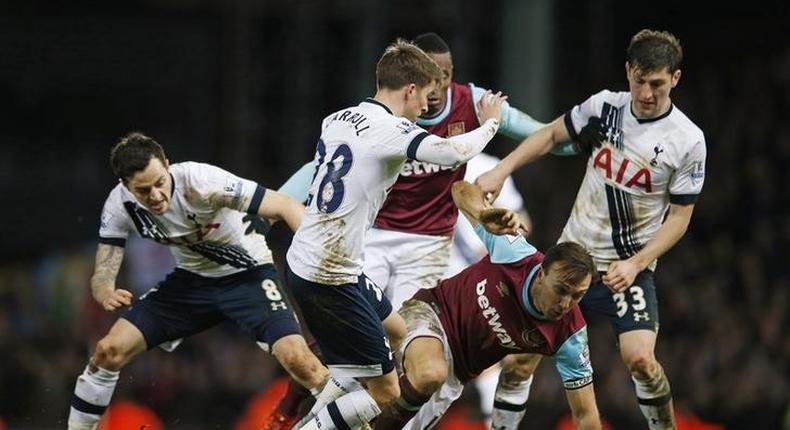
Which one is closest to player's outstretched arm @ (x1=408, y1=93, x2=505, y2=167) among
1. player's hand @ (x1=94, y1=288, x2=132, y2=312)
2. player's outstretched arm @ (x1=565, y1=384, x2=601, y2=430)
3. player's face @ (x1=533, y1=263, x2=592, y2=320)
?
player's face @ (x1=533, y1=263, x2=592, y2=320)

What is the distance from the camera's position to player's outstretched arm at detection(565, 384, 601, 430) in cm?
1031

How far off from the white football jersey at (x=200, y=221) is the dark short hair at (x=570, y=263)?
184cm

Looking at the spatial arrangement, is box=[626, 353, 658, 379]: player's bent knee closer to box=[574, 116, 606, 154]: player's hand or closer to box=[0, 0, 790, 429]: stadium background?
box=[574, 116, 606, 154]: player's hand

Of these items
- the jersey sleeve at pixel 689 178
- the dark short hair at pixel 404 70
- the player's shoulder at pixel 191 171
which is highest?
the dark short hair at pixel 404 70

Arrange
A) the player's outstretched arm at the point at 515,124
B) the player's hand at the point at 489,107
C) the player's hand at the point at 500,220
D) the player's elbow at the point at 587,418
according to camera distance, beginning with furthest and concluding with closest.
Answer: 1. the player's outstretched arm at the point at 515,124
2. the player's elbow at the point at 587,418
3. the player's hand at the point at 489,107
4. the player's hand at the point at 500,220

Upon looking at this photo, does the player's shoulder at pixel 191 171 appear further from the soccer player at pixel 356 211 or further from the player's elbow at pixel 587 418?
the player's elbow at pixel 587 418

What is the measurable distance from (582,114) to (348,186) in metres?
1.96

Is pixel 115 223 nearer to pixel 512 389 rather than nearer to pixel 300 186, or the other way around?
pixel 300 186

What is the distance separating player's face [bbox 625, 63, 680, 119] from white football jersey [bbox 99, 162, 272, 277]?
2.26m

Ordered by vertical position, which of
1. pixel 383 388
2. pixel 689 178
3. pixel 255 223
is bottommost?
pixel 383 388

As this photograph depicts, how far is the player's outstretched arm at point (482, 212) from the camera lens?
31.8ft

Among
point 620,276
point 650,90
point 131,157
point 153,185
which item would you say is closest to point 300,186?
point 153,185

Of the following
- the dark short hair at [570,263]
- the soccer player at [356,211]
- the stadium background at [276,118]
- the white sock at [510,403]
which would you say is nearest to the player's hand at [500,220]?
the dark short hair at [570,263]

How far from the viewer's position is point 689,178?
10539mm
